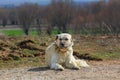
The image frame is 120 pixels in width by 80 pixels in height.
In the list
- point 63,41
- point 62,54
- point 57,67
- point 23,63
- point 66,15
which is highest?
point 63,41

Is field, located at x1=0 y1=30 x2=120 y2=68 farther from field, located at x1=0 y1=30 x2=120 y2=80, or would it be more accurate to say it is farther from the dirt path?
the dirt path

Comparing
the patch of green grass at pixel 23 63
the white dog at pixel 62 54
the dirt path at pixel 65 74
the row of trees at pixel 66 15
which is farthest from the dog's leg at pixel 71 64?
the row of trees at pixel 66 15

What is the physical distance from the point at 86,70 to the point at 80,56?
4.09 meters

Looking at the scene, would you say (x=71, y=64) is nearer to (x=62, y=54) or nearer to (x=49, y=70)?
(x=62, y=54)

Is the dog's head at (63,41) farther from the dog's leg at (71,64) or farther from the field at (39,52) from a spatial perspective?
the field at (39,52)

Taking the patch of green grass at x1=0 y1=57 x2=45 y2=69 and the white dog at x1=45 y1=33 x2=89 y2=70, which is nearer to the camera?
the white dog at x1=45 y1=33 x2=89 y2=70

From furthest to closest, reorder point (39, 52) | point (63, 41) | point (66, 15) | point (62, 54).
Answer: point (66, 15), point (39, 52), point (62, 54), point (63, 41)

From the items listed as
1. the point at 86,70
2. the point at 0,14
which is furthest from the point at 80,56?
the point at 0,14

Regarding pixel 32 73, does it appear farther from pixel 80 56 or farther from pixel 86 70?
pixel 80 56

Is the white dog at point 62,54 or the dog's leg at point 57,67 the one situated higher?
the white dog at point 62,54

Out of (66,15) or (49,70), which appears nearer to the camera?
(49,70)

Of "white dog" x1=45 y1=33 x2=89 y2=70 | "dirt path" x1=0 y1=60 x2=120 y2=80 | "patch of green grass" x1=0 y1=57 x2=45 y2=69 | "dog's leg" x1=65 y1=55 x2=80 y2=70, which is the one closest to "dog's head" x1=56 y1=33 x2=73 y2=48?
"white dog" x1=45 y1=33 x2=89 y2=70

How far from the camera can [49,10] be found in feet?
250

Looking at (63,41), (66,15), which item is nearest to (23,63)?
(63,41)
